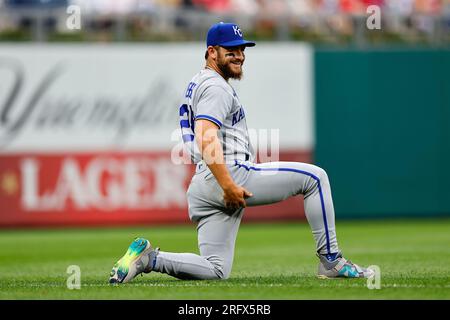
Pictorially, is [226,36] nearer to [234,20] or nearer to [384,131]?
[234,20]

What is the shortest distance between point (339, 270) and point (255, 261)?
2.73 m

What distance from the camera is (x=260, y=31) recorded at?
1769cm

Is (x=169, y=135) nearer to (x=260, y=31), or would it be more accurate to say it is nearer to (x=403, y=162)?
(x=260, y=31)

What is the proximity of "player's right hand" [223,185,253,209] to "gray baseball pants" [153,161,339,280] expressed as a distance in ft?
0.87

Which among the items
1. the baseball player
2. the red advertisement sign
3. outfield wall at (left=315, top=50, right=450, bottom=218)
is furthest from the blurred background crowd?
the baseball player

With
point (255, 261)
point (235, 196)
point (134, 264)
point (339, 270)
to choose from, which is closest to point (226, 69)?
point (235, 196)

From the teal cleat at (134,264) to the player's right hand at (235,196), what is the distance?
2.26 ft

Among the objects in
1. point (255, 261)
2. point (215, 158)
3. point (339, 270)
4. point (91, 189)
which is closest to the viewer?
point (215, 158)

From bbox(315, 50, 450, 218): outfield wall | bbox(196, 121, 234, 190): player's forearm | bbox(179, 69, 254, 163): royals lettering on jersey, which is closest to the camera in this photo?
bbox(196, 121, 234, 190): player's forearm

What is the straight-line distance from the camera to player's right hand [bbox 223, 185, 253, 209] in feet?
22.5

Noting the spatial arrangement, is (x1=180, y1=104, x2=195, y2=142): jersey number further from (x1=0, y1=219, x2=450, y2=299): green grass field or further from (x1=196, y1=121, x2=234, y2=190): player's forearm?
(x1=0, y1=219, x2=450, y2=299): green grass field

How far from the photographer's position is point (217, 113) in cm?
698

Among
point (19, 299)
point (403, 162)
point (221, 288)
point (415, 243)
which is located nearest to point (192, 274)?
point (221, 288)

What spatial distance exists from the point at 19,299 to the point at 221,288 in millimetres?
1319
